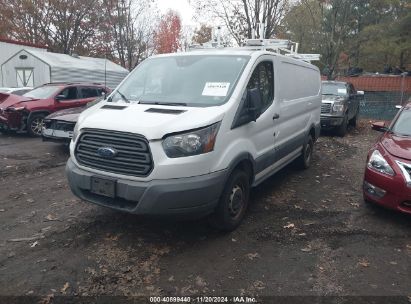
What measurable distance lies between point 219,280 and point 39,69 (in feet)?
65.1

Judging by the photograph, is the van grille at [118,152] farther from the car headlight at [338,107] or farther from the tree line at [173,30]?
the tree line at [173,30]

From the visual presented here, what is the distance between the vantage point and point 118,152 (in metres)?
3.64

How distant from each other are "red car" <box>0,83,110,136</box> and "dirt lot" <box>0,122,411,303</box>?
16.6 ft

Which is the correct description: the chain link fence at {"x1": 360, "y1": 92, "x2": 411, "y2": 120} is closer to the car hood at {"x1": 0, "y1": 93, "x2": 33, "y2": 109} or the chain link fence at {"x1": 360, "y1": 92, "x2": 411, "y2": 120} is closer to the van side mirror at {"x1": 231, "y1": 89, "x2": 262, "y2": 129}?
the van side mirror at {"x1": 231, "y1": 89, "x2": 262, "y2": 129}

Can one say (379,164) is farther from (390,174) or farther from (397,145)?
(397,145)

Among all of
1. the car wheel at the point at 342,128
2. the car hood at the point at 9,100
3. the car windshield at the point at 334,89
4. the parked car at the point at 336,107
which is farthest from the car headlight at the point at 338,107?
the car hood at the point at 9,100

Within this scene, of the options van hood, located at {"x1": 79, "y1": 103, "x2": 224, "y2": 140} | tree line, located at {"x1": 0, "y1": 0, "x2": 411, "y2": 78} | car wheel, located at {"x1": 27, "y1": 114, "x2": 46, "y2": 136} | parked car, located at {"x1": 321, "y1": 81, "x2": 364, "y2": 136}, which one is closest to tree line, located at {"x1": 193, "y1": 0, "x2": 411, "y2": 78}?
tree line, located at {"x1": 0, "y1": 0, "x2": 411, "y2": 78}

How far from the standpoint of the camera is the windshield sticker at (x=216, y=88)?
4.12m

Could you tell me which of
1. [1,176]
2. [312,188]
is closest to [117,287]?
[312,188]

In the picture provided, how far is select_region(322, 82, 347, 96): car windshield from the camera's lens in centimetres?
1182

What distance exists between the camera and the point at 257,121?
4500 millimetres

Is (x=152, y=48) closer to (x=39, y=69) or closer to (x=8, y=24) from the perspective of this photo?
(x=8, y=24)

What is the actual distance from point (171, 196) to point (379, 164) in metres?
2.86

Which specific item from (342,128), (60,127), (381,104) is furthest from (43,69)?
(381,104)
